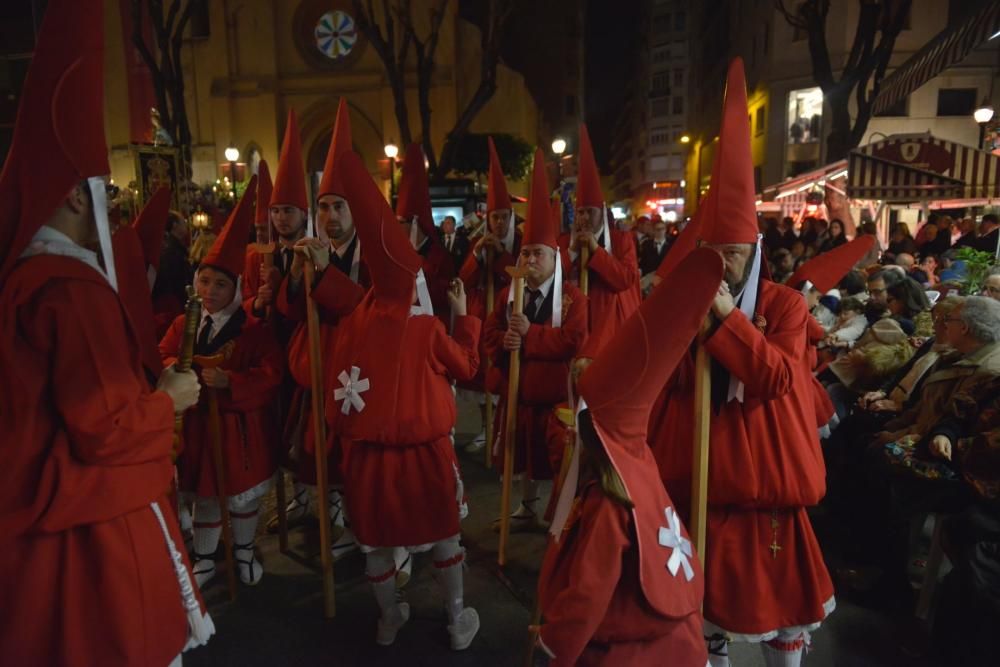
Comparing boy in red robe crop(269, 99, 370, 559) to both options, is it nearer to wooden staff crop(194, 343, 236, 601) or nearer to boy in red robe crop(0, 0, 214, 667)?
wooden staff crop(194, 343, 236, 601)

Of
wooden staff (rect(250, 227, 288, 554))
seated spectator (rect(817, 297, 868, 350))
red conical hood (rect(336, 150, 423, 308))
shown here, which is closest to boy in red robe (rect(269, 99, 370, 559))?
wooden staff (rect(250, 227, 288, 554))

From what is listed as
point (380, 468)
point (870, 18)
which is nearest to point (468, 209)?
point (870, 18)

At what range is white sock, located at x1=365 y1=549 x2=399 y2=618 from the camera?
10.8 ft

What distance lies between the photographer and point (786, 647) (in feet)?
8.45

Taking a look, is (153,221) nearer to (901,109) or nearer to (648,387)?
(648,387)

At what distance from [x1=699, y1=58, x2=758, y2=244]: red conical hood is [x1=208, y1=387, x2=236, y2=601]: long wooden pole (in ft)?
9.00

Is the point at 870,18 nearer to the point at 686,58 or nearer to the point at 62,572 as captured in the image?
the point at 62,572

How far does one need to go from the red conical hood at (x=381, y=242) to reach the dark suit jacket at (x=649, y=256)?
36.5 feet

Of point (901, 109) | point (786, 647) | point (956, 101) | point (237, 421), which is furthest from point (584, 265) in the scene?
A: point (956, 101)

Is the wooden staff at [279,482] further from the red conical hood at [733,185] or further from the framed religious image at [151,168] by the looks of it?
the framed religious image at [151,168]

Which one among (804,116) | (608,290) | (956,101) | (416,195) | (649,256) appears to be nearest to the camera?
(608,290)

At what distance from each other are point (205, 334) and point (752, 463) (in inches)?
115

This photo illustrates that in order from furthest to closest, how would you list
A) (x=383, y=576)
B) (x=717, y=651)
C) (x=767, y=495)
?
(x=383, y=576) → (x=717, y=651) → (x=767, y=495)

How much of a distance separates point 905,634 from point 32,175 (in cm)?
446
